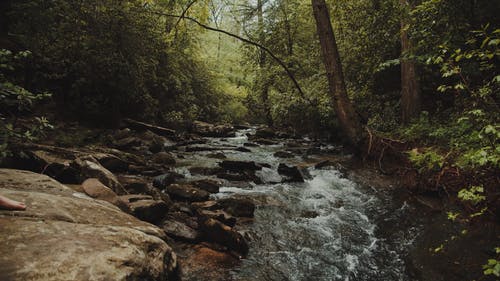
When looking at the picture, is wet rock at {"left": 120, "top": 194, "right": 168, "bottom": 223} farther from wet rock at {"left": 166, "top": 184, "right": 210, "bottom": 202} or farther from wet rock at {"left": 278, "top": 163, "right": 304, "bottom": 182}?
wet rock at {"left": 278, "top": 163, "right": 304, "bottom": 182}

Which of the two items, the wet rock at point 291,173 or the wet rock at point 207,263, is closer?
the wet rock at point 207,263

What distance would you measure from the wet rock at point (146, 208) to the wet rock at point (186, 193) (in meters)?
1.11

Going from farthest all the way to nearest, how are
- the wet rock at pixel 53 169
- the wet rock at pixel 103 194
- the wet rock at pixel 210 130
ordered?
1. the wet rock at pixel 210 130
2. the wet rock at pixel 53 169
3. the wet rock at pixel 103 194

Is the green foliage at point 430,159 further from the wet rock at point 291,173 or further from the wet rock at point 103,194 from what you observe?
the wet rock at point 103,194

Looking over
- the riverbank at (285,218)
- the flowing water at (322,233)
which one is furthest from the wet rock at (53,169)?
the flowing water at (322,233)

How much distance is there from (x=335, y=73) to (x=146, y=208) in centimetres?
561

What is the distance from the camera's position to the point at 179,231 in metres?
4.43

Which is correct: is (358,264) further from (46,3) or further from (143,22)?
(143,22)

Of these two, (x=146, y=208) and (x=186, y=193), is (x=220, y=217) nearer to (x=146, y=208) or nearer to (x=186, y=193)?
(x=146, y=208)

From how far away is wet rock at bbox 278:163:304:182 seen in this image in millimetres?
7793

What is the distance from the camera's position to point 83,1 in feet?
35.0

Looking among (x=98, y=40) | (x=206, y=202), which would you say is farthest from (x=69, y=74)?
(x=206, y=202)

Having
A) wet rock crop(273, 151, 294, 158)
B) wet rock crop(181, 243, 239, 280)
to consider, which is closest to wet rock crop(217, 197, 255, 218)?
wet rock crop(181, 243, 239, 280)

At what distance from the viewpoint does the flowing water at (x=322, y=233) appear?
3.96 metres
